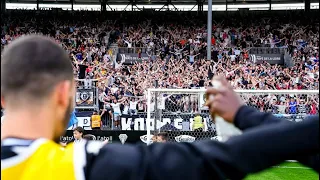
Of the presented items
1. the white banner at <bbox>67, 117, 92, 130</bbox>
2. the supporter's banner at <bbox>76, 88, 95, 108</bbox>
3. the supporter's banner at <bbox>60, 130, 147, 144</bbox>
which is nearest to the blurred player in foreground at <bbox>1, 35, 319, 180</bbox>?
the supporter's banner at <bbox>60, 130, 147, 144</bbox>

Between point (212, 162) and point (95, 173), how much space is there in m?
0.33

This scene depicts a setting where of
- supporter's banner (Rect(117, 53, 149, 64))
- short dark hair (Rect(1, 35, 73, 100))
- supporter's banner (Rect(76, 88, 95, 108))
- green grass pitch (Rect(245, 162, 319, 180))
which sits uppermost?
supporter's banner (Rect(117, 53, 149, 64))

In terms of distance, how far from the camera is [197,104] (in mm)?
14617

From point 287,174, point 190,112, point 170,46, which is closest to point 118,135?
point 190,112

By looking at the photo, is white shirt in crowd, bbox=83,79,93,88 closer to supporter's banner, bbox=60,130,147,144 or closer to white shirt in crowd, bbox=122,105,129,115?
white shirt in crowd, bbox=122,105,129,115

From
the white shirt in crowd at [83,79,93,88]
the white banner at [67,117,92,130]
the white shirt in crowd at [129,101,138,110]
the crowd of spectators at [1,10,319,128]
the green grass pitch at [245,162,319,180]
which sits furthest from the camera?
the crowd of spectators at [1,10,319,128]

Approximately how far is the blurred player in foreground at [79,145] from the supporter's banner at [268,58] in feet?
95.7

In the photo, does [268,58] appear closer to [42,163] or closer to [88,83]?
[88,83]

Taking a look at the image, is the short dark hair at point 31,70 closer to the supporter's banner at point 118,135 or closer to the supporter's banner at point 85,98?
the supporter's banner at point 118,135

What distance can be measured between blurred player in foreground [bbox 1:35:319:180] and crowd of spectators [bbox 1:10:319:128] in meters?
17.0

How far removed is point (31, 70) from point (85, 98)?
17176 millimetres

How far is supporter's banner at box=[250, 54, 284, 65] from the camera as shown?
3047 centimetres

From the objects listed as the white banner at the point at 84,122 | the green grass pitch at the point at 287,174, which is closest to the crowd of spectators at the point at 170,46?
the white banner at the point at 84,122

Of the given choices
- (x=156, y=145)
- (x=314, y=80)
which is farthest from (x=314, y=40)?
(x=156, y=145)
